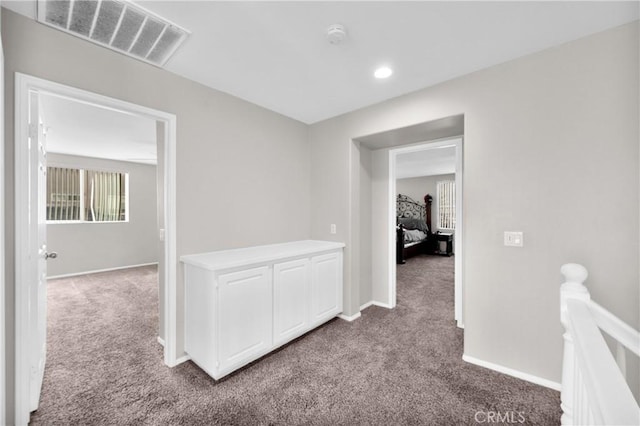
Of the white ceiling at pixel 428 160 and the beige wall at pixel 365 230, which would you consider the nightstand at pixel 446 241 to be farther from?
the beige wall at pixel 365 230

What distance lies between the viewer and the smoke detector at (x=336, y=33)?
67.9 inches

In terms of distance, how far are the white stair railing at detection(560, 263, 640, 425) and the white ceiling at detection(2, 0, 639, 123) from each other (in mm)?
1639

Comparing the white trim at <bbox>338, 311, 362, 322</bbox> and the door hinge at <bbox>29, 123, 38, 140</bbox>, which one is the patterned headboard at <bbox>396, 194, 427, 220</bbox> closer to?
the white trim at <bbox>338, 311, 362, 322</bbox>

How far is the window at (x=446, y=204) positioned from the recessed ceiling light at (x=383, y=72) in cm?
697

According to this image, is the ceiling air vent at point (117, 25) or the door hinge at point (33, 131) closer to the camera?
the ceiling air vent at point (117, 25)

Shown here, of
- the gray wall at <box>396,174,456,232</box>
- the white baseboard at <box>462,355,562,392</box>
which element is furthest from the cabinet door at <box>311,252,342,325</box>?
the gray wall at <box>396,174,456,232</box>

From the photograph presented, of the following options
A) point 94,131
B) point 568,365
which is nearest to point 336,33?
point 568,365

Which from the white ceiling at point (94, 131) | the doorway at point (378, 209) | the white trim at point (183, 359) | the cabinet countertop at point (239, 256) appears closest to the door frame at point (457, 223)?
the doorway at point (378, 209)

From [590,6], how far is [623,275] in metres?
1.67

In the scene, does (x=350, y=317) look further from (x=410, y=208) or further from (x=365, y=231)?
(x=410, y=208)

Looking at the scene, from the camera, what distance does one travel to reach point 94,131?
385cm

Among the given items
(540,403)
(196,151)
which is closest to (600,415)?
(540,403)

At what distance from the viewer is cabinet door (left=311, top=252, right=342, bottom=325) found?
2799 millimetres

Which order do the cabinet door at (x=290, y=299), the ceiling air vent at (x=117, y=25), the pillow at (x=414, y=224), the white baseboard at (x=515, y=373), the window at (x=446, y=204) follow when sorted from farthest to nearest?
the window at (x=446, y=204) → the pillow at (x=414, y=224) → the cabinet door at (x=290, y=299) → the white baseboard at (x=515, y=373) → the ceiling air vent at (x=117, y=25)
